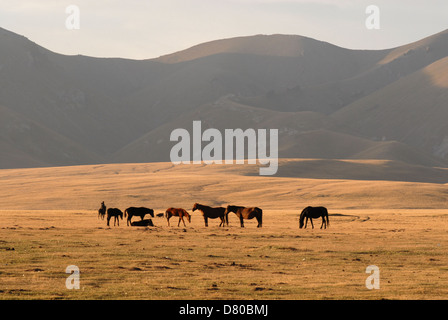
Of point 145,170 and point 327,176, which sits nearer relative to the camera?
point 327,176

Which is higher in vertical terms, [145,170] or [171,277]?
[145,170]

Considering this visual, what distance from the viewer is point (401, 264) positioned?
90.4ft

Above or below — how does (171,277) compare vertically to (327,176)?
below
